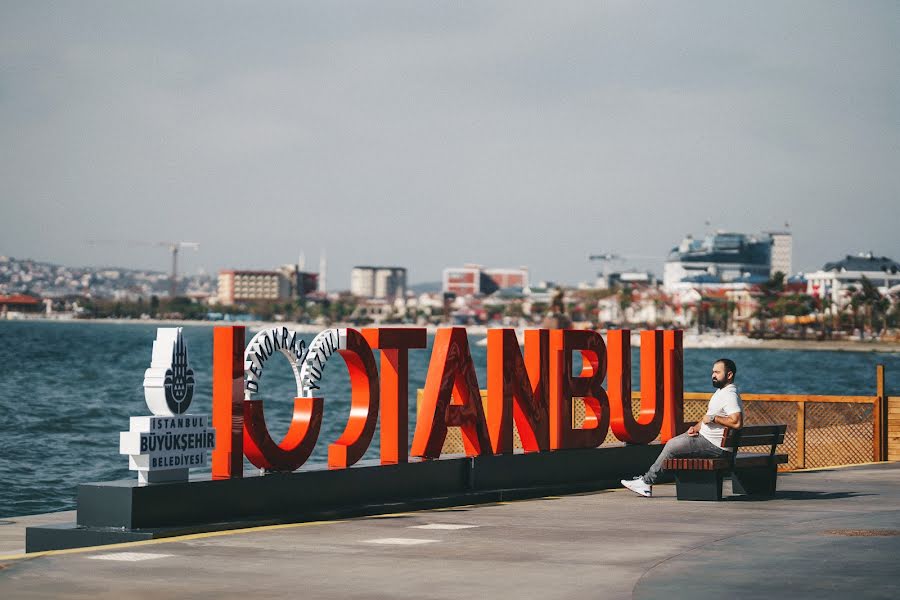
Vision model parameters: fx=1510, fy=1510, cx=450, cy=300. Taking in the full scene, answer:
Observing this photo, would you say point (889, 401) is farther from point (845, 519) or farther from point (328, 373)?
point (328, 373)

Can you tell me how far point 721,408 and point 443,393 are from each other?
3.43 m

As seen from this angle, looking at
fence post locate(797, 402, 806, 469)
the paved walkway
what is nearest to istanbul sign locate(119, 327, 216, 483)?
the paved walkway

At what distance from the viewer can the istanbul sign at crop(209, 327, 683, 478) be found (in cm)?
1599

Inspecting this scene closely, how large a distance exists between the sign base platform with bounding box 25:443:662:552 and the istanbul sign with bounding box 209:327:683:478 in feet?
0.76

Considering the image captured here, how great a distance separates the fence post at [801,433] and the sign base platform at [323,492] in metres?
4.70

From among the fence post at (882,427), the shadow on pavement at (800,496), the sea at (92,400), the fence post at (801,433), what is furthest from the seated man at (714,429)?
the fence post at (882,427)

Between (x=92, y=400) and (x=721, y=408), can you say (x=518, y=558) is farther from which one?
(x=92, y=400)

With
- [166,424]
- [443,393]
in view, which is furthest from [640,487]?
[166,424]

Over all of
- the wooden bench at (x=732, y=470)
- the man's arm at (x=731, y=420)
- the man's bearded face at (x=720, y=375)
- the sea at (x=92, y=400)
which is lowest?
the sea at (x=92, y=400)

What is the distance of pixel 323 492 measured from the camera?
55.0 feet

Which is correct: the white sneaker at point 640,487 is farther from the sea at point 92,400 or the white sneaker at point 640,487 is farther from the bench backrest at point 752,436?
the sea at point 92,400

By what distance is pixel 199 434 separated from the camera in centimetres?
1523

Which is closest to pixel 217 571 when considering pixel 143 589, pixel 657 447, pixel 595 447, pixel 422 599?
pixel 143 589

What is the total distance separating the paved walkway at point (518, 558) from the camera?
37.2ft
